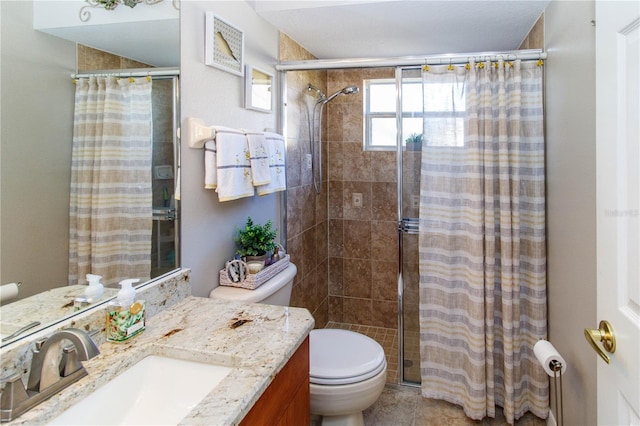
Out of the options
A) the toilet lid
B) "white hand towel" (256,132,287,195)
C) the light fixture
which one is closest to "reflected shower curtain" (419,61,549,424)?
the toilet lid

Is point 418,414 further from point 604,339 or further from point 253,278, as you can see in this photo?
point 604,339

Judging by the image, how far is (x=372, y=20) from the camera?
92.6 inches

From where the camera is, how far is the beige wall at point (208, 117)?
1.68 m

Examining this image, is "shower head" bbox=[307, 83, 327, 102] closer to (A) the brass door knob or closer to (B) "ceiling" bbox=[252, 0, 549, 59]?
(B) "ceiling" bbox=[252, 0, 549, 59]

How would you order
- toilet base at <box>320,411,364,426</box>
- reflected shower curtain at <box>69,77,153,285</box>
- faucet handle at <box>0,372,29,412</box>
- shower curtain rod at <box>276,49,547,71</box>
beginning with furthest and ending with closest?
shower curtain rod at <box>276,49,547,71</box> < toilet base at <box>320,411,364,426</box> < reflected shower curtain at <box>69,77,153,285</box> < faucet handle at <box>0,372,29,412</box>

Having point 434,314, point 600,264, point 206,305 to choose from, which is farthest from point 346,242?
point 600,264

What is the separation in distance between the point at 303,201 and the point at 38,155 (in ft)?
6.71

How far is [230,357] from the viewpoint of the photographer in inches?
A: 44.8

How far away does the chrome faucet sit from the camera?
866mm

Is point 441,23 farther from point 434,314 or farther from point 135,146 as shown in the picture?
point 135,146

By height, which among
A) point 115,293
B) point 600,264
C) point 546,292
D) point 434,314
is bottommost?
point 434,314

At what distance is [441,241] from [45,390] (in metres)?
1.84

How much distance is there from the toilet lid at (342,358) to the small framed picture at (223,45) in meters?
1.37

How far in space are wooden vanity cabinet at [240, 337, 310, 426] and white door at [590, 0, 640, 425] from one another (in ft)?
2.64
